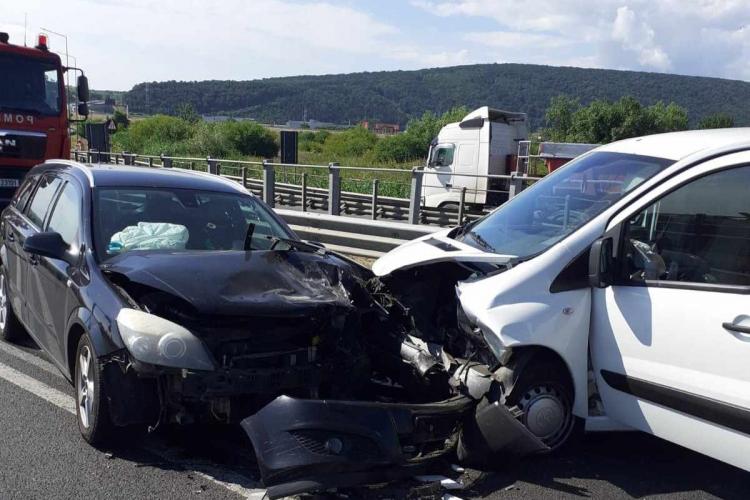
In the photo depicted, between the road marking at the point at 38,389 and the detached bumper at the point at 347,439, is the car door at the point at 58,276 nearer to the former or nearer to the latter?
the road marking at the point at 38,389

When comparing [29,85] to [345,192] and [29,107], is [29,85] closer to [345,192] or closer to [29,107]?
[29,107]

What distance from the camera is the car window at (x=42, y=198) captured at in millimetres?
5281

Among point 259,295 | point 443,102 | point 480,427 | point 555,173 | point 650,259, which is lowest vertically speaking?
point 480,427

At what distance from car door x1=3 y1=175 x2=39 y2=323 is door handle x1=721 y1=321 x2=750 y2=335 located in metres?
4.60

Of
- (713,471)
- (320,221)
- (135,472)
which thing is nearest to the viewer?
(135,472)

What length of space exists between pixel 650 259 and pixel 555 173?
1119mm

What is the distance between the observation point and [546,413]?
12.5 ft

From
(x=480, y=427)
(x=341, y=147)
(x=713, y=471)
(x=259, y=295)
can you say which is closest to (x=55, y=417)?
(x=259, y=295)

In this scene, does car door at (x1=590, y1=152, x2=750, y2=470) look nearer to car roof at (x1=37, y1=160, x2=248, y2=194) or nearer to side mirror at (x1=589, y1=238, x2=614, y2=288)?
side mirror at (x1=589, y1=238, x2=614, y2=288)

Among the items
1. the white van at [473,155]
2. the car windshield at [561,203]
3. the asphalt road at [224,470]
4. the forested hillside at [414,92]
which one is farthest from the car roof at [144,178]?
the forested hillside at [414,92]

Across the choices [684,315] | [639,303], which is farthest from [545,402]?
[684,315]

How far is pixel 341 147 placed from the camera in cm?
5725

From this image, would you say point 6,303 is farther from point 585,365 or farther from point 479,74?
point 479,74

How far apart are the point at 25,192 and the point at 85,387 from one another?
9.00ft
